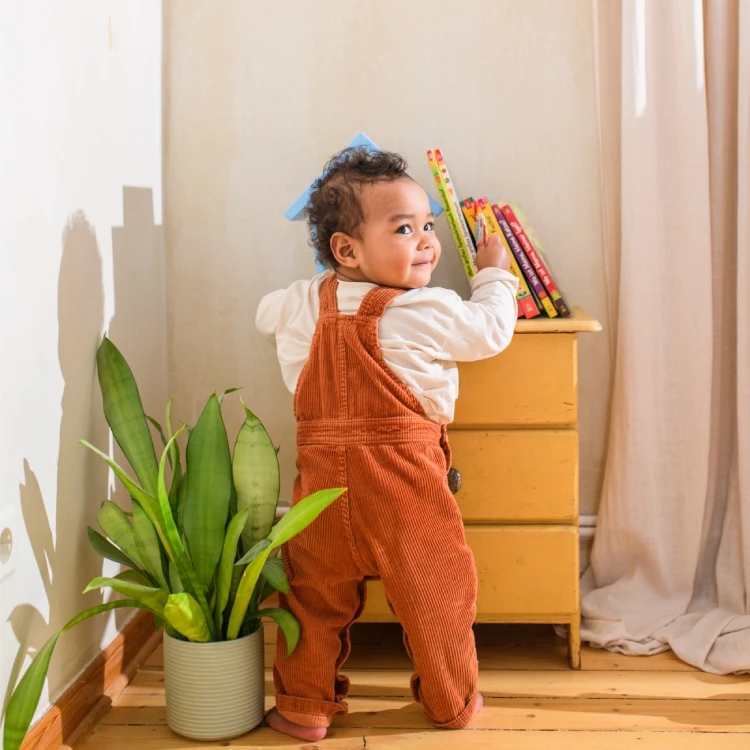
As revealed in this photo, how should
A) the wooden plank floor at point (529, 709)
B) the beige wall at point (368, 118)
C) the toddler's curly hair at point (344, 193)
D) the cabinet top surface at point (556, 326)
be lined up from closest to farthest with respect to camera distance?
1. the wooden plank floor at point (529, 709)
2. the toddler's curly hair at point (344, 193)
3. the cabinet top surface at point (556, 326)
4. the beige wall at point (368, 118)

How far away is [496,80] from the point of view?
6.80 ft

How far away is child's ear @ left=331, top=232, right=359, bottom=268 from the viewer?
63.7 inches

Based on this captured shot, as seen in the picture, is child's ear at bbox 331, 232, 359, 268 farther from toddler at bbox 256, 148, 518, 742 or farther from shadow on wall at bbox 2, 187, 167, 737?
shadow on wall at bbox 2, 187, 167, 737

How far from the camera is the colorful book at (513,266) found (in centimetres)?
184

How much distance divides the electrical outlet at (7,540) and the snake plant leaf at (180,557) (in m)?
0.23

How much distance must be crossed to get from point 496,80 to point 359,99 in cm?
34

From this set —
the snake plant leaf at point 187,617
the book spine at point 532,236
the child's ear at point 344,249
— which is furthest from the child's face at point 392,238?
the snake plant leaf at point 187,617

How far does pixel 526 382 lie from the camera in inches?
69.0

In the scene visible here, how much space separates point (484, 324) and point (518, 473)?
0.37 metres

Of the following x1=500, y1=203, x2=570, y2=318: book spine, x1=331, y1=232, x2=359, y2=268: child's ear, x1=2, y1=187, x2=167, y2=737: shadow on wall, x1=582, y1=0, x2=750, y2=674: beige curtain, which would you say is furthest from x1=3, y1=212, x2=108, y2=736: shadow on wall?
x1=582, y1=0, x2=750, y2=674: beige curtain

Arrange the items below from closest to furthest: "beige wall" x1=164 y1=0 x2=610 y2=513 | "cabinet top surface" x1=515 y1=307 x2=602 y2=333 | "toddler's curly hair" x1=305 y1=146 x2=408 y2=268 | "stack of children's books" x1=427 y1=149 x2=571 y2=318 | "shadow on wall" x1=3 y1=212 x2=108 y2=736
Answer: "shadow on wall" x1=3 y1=212 x2=108 y2=736, "toddler's curly hair" x1=305 y1=146 x2=408 y2=268, "cabinet top surface" x1=515 y1=307 x2=602 y2=333, "stack of children's books" x1=427 y1=149 x2=571 y2=318, "beige wall" x1=164 y1=0 x2=610 y2=513

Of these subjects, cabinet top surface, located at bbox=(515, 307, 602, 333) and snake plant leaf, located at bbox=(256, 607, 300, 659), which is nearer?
snake plant leaf, located at bbox=(256, 607, 300, 659)

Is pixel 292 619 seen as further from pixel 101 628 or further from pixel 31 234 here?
pixel 31 234

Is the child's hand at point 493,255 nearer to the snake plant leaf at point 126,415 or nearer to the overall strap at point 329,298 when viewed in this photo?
the overall strap at point 329,298
